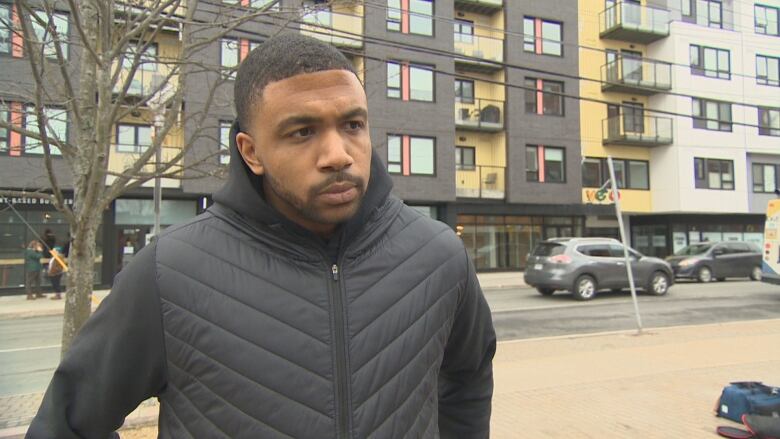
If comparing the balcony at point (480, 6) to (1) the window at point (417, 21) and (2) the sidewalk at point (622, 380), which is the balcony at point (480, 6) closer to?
(1) the window at point (417, 21)

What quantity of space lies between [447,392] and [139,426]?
3.61m

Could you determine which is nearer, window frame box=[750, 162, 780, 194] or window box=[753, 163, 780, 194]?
window frame box=[750, 162, 780, 194]

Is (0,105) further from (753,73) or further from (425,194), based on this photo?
(753,73)

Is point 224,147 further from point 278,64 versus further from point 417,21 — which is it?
point 417,21

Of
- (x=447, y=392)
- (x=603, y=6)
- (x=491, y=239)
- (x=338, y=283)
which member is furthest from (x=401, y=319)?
(x=603, y=6)

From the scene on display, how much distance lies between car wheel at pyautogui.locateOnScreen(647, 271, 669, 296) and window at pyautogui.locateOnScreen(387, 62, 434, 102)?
11680 mm

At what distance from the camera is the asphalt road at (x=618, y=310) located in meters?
10.7

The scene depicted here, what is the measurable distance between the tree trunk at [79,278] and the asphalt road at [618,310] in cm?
729

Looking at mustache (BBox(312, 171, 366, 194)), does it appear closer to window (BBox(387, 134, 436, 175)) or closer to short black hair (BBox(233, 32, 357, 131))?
Answer: short black hair (BBox(233, 32, 357, 131))

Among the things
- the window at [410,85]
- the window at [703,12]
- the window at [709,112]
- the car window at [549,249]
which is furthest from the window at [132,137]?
the window at [703,12]

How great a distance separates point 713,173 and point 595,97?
24.6 ft

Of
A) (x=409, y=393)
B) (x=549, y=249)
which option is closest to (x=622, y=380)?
(x=409, y=393)

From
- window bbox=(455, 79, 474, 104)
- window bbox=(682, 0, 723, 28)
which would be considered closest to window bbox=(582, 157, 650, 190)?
window bbox=(455, 79, 474, 104)

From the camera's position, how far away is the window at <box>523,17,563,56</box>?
2484 cm
